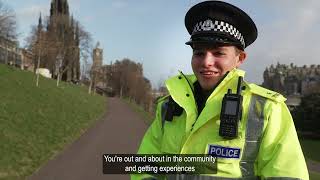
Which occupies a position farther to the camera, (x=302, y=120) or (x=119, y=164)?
(x=302, y=120)

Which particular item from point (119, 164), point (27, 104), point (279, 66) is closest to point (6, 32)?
point (27, 104)

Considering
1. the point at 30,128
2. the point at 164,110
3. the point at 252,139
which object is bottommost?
the point at 30,128

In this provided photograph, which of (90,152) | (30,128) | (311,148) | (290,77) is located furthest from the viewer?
(290,77)

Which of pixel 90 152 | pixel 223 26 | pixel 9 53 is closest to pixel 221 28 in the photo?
pixel 223 26

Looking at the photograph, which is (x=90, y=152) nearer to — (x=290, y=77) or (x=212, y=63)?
(x=212, y=63)

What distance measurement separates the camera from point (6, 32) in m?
40.2

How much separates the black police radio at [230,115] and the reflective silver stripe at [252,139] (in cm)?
7

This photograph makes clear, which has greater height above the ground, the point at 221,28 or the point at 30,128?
the point at 221,28

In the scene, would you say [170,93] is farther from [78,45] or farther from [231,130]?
[78,45]

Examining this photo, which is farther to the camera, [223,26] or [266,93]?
[223,26]

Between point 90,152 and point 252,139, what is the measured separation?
621 inches

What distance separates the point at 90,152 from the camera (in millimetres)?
17938

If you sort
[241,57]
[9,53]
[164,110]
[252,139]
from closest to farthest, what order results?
1. [252,139]
2. [241,57]
3. [164,110]
4. [9,53]

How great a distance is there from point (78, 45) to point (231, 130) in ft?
198
